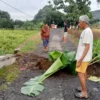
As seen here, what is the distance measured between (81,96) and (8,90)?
1980 mm

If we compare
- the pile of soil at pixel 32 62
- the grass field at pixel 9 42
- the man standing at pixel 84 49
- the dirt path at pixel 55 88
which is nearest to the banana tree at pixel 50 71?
the dirt path at pixel 55 88

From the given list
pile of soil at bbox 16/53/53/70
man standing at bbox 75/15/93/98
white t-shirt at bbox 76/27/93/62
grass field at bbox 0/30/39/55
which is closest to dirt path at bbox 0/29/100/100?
man standing at bbox 75/15/93/98

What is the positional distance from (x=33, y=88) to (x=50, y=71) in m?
1.46

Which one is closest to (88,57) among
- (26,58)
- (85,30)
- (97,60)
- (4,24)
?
(85,30)

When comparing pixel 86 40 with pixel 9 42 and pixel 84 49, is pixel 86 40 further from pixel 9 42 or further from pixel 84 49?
pixel 9 42

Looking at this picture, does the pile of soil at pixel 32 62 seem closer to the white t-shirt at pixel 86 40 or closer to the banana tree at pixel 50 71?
the banana tree at pixel 50 71

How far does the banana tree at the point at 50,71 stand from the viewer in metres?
7.18

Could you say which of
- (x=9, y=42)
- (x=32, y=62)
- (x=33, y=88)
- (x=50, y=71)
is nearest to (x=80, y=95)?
(x=33, y=88)

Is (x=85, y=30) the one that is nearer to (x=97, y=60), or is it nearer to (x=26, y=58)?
(x=97, y=60)

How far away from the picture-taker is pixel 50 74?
344 inches

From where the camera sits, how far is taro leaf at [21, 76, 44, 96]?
702 centimetres

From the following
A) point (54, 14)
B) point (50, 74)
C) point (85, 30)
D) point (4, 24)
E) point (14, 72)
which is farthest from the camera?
point (54, 14)

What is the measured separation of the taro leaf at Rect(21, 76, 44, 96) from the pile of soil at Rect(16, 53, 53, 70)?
2189 millimetres

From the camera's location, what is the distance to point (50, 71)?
A: 8.67m
